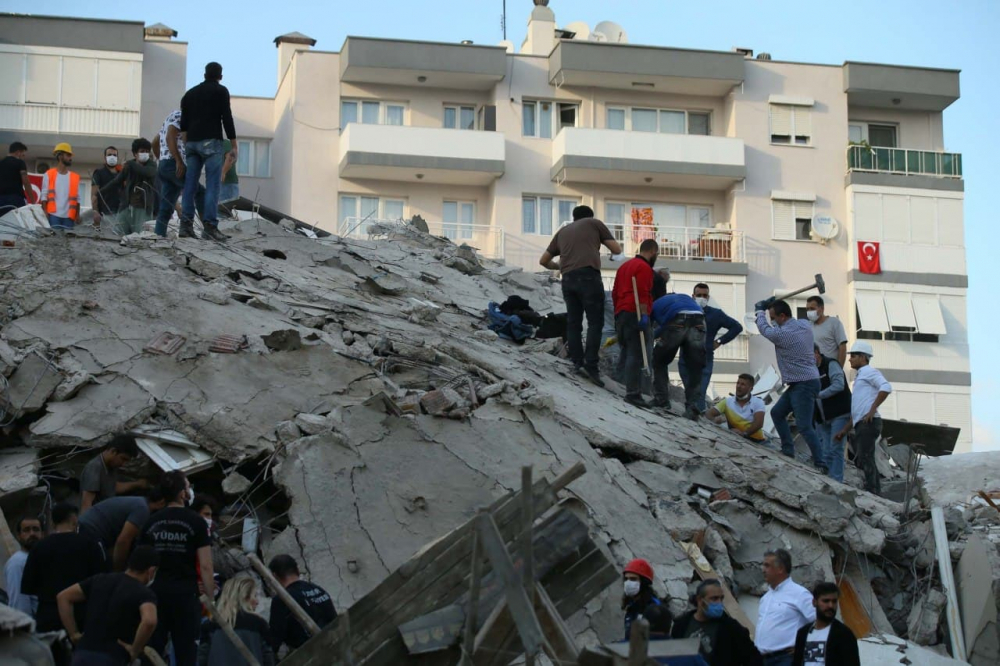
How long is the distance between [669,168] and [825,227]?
4.80m

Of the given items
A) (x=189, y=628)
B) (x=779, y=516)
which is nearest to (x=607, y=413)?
(x=779, y=516)

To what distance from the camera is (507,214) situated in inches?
1437

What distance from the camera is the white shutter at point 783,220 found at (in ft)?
122

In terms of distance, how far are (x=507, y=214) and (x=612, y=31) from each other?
22.8 ft

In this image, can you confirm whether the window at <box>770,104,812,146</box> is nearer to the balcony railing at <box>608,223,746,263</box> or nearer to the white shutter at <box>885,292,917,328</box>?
the balcony railing at <box>608,223,746,263</box>

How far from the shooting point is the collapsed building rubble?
9742mm

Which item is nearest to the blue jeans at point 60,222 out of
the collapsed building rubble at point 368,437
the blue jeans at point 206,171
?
the collapsed building rubble at point 368,437

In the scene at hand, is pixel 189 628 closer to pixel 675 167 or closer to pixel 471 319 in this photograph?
pixel 471 319

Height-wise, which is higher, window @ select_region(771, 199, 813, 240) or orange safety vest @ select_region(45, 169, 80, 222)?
window @ select_region(771, 199, 813, 240)

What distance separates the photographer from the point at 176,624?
7.46 m

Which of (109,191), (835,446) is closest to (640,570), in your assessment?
(835,446)

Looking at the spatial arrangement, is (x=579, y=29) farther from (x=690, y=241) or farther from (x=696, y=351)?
(x=696, y=351)

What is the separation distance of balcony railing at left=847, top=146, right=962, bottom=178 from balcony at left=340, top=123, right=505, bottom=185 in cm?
1050

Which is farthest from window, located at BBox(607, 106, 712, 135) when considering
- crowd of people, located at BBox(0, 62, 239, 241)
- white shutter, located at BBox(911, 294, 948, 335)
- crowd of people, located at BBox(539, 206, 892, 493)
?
crowd of people, located at BBox(539, 206, 892, 493)
